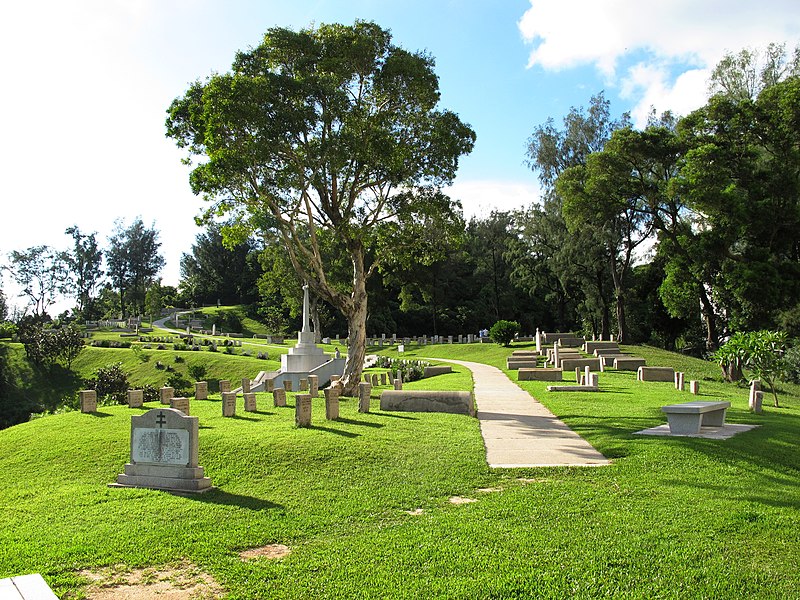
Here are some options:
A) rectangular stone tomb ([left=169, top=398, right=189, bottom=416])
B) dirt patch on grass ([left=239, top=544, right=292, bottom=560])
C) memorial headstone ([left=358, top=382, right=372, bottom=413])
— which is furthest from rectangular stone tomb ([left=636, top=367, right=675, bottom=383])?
dirt patch on grass ([left=239, top=544, right=292, bottom=560])

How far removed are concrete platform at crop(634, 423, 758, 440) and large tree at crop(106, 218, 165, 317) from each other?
271 feet

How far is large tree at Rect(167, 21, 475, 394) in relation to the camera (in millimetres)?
18359

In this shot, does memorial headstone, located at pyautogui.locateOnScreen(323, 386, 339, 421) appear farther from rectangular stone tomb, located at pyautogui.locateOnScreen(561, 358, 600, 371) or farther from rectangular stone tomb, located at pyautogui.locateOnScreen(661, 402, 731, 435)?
rectangular stone tomb, located at pyautogui.locateOnScreen(561, 358, 600, 371)

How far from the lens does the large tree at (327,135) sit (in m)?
18.4

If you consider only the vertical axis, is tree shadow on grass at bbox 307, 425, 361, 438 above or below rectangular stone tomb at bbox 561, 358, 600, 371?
below

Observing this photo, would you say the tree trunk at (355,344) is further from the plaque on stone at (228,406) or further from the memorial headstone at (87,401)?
the memorial headstone at (87,401)

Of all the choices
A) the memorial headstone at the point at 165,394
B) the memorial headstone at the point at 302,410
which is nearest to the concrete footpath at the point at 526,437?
the memorial headstone at the point at 302,410

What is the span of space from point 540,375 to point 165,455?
805 inches

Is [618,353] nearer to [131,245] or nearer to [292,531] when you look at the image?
[292,531]

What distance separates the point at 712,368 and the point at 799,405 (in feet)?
41.7

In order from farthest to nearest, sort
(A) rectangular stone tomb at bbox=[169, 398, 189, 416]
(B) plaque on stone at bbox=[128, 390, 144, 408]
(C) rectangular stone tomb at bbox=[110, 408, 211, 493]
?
(B) plaque on stone at bbox=[128, 390, 144, 408]
(A) rectangular stone tomb at bbox=[169, 398, 189, 416]
(C) rectangular stone tomb at bbox=[110, 408, 211, 493]

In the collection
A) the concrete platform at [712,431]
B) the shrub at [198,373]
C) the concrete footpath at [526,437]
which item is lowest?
the shrub at [198,373]

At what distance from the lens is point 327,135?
1952 cm

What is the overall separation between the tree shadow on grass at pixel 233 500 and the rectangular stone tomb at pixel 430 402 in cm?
768
